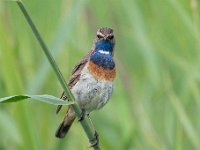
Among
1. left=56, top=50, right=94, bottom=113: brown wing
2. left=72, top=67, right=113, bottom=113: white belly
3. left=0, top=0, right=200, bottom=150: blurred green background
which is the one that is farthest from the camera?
left=0, top=0, right=200, bottom=150: blurred green background

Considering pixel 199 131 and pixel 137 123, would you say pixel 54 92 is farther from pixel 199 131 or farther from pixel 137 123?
pixel 199 131

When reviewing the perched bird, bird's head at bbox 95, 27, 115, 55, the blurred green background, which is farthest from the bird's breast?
the blurred green background

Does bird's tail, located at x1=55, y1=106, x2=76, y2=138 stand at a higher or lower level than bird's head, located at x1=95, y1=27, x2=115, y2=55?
lower

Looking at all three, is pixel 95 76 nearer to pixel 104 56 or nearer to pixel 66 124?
pixel 104 56

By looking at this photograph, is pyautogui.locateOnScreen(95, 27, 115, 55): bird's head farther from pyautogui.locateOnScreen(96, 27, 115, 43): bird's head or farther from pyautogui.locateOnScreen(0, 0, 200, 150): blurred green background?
pyautogui.locateOnScreen(0, 0, 200, 150): blurred green background

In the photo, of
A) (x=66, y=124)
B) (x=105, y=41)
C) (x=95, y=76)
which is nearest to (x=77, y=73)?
(x=95, y=76)

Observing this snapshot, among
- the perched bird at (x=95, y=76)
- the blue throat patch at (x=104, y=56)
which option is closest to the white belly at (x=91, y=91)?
the perched bird at (x=95, y=76)

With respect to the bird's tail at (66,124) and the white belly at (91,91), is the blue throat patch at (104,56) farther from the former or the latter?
the bird's tail at (66,124)
